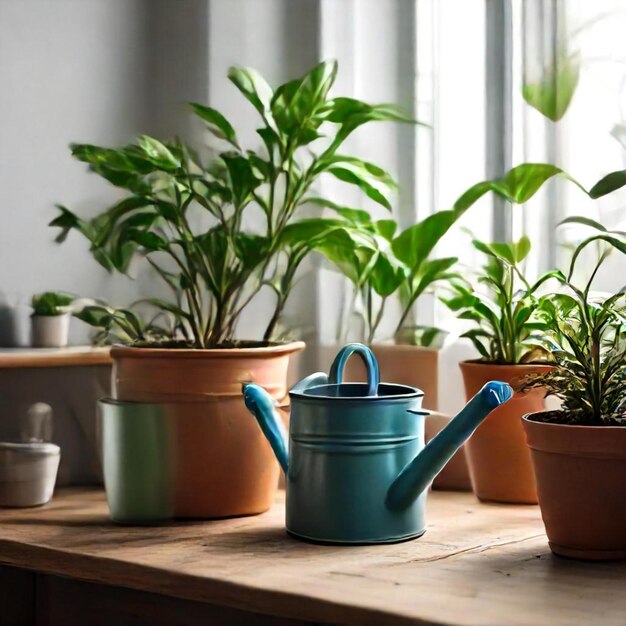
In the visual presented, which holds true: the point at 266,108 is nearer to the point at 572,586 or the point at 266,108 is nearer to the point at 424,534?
the point at 424,534

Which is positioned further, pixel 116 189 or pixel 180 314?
pixel 116 189

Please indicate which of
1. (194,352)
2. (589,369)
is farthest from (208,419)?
(589,369)

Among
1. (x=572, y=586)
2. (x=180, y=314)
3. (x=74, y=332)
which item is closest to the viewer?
(x=572, y=586)

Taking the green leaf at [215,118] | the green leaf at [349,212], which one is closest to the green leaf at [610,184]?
the green leaf at [349,212]

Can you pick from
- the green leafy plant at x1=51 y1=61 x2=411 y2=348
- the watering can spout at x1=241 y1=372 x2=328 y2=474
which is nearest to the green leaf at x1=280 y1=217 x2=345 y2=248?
the green leafy plant at x1=51 y1=61 x2=411 y2=348

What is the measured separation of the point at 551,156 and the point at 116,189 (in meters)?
0.62

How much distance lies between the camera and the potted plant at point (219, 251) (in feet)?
3.93

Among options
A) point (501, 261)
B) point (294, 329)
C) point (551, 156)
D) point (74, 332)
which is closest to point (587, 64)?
point (551, 156)

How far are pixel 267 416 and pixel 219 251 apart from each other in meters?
0.28

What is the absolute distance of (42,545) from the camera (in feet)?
3.44

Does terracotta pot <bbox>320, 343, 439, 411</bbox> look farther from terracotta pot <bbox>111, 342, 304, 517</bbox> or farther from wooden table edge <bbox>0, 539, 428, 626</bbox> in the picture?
wooden table edge <bbox>0, 539, 428, 626</bbox>

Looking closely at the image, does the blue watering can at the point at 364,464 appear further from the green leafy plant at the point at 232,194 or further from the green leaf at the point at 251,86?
the green leaf at the point at 251,86

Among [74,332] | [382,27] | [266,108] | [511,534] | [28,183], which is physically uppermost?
[382,27]

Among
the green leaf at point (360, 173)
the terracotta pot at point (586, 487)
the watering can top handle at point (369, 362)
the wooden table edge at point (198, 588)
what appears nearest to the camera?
the wooden table edge at point (198, 588)
